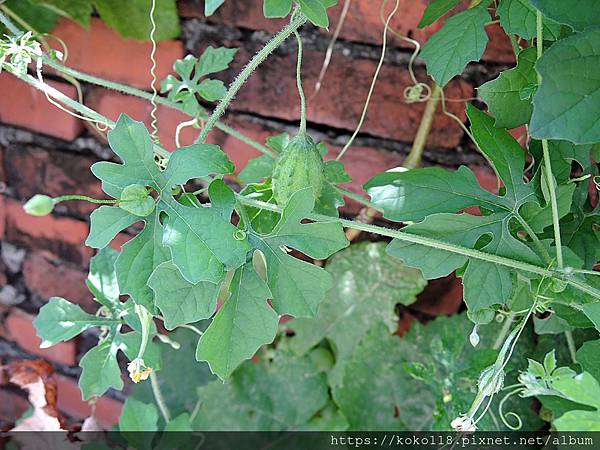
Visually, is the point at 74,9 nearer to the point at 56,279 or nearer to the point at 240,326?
the point at 56,279

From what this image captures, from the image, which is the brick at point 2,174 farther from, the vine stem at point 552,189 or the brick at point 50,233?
the vine stem at point 552,189

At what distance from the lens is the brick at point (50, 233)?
3.91 ft

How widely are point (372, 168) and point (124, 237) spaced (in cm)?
45

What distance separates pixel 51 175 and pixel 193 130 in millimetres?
291

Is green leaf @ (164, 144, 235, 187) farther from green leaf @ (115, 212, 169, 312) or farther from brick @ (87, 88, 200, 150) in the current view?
brick @ (87, 88, 200, 150)

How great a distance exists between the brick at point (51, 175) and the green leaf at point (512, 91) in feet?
2.35

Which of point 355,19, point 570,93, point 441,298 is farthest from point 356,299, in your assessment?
point 570,93

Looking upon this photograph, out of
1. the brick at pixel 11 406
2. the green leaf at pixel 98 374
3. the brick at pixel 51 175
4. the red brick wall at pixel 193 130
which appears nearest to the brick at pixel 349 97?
the red brick wall at pixel 193 130

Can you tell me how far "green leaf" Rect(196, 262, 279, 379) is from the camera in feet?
1.87

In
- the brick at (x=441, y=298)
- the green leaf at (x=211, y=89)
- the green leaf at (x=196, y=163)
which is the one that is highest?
the green leaf at (x=211, y=89)

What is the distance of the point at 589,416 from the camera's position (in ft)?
1.47

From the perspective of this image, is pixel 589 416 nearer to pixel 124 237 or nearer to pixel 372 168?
pixel 372 168

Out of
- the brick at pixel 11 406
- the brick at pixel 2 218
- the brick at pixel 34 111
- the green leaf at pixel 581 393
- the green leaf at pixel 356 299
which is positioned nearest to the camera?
the green leaf at pixel 581 393

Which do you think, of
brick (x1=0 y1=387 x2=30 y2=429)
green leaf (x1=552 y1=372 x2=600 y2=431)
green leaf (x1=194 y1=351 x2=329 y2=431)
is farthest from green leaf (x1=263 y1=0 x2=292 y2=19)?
brick (x1=0 y1=387 x2=30 y2=429)
